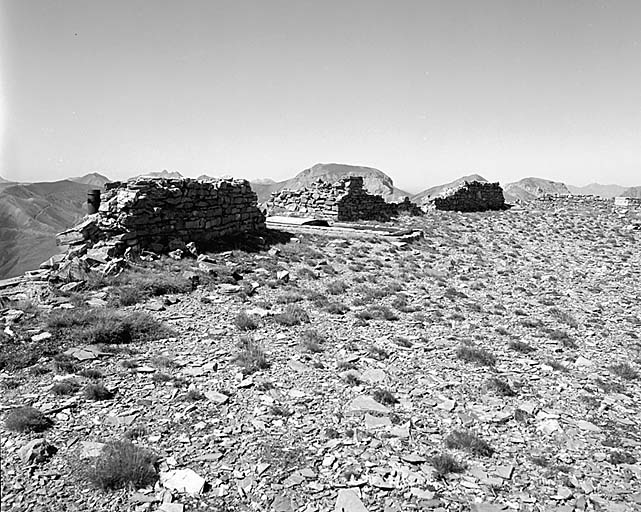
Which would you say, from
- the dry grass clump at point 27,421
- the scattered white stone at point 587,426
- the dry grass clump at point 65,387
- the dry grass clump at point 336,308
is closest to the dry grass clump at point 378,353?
the dry grass clump at point 336,308

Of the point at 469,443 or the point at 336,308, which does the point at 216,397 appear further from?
the point at 336,308

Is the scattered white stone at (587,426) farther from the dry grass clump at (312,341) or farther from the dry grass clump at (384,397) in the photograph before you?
the dry grass clump at (312,341)

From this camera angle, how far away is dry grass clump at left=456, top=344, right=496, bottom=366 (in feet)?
26.1

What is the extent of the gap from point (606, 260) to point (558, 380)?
12.8 meters

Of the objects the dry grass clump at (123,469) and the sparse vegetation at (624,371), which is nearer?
the dry grass clump at (123,469)

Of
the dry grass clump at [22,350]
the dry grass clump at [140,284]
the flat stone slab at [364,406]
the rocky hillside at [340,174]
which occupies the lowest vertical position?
Result: the flat stone slab at [364,406]

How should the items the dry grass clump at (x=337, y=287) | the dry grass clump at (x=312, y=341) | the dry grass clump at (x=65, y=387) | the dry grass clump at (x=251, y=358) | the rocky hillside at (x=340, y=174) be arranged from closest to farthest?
the dry grass clump at (x=65, y=387) → the dry grass clump at (x=251, y=358) → the dry grass clump at (x=312, y=341) → the dry grass clump at (x=337, y=287) → the rocky hillside at (x=340, y=174)

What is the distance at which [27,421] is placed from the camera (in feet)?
17.3

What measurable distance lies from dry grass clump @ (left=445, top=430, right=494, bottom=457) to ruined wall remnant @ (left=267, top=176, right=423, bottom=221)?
20483 mm

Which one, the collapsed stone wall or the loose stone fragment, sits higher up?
the collapsed stone wall

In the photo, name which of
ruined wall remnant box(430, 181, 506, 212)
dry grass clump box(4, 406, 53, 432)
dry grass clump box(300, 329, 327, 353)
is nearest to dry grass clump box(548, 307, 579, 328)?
dry grass clump box(300, 329, 327, 353)

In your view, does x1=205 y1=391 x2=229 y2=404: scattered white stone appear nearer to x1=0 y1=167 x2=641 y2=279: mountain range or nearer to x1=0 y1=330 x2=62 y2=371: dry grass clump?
x1=0 y1=330 x2=62 y2=371: dry grass clump

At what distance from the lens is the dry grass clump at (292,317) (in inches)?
374

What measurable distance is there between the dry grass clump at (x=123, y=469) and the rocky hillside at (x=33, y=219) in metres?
9.77
